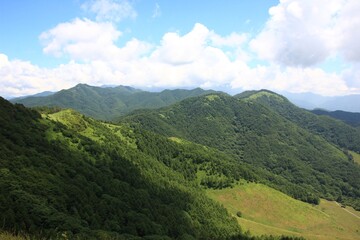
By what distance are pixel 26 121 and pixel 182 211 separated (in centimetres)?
7899

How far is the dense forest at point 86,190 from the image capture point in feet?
199

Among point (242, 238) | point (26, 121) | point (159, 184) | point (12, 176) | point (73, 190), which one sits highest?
point (26, 121)

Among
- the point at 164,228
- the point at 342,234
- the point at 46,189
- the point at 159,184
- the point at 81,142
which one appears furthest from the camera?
the point at 342,234

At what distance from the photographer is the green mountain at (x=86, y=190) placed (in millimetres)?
60644

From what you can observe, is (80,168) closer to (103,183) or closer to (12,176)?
(103,183)

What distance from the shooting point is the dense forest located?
6075 cm

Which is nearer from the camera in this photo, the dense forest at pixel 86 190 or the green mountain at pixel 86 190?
the green mountain at pixel 86 190

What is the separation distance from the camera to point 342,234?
197000 mm

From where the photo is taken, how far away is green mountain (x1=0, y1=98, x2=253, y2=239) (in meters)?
60.6

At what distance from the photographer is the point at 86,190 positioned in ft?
338

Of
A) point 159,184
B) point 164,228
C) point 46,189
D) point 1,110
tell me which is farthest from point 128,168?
point 46,189

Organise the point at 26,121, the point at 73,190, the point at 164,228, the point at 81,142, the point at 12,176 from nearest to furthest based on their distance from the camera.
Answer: the point at 12,176 < the point at 73,190 < the point at 164,228 < the point at 26,121 < the point at 81,142

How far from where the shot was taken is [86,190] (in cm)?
10294

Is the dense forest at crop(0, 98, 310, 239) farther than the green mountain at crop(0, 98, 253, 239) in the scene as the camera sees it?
Yes
